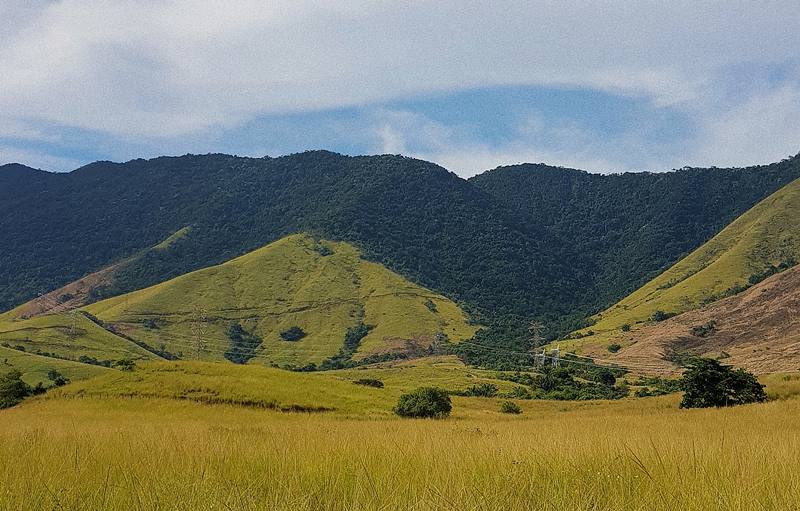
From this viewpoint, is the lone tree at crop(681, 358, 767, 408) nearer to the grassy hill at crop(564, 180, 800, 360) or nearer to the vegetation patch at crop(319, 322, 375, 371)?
the grassy hill at crop(564, 180, 800, 360)

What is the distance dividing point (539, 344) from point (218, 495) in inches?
6528

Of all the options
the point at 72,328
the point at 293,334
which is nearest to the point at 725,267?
the point at 293,334

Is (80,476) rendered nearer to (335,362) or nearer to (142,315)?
(335,362)

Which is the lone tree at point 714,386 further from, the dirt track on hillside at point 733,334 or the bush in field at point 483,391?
the dirt track on hillside at point 733,334

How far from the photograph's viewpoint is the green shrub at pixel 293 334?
170000mm

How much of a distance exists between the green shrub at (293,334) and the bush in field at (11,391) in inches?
4786

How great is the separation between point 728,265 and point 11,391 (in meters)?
159

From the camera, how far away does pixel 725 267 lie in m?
158

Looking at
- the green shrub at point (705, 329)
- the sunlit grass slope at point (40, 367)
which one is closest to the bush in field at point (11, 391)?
the sunlit grass slope at point (40, 367)

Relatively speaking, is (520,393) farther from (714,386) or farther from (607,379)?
(714,386)

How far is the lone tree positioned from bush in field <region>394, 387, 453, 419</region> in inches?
524

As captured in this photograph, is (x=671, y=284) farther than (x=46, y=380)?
Yes

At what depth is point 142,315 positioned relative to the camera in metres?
171

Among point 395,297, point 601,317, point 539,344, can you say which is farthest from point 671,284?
point 395,297
